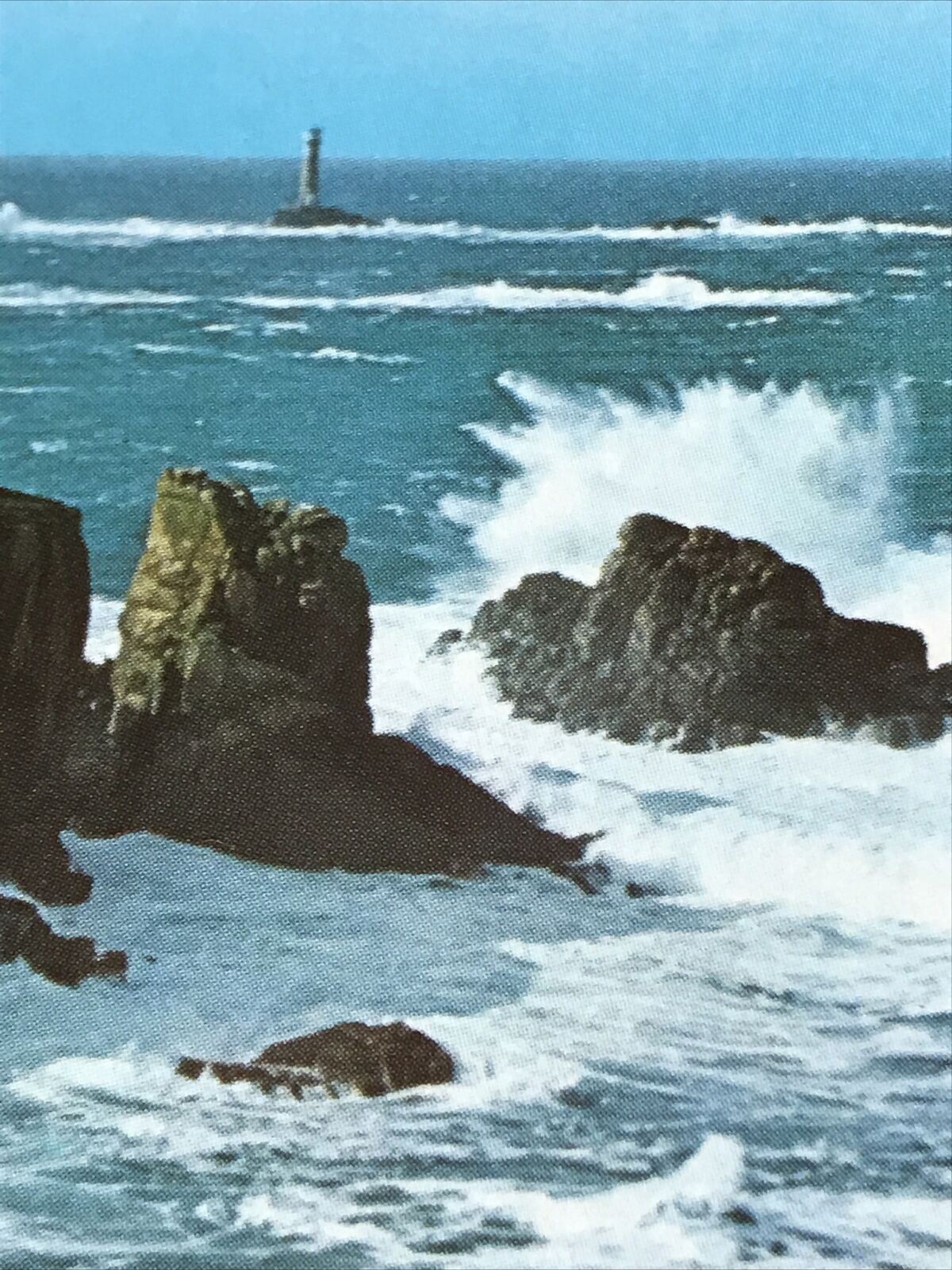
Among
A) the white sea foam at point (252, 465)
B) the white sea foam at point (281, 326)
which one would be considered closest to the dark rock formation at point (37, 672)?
the white sea foam at point (252, 465)

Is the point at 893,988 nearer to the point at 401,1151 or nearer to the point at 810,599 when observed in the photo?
the point at 810,599

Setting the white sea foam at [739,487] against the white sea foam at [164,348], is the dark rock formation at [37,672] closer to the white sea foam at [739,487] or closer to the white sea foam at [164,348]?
the white sea foam at [164,348]

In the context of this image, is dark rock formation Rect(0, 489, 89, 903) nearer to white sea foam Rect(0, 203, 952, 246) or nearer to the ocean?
the ocean

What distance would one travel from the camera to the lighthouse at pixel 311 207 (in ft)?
18.0

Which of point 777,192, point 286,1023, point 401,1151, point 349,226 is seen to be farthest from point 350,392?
point 401,1151

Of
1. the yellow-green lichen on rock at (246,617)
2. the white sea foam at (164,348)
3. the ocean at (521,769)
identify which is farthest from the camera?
the white sea foam at (164,348)

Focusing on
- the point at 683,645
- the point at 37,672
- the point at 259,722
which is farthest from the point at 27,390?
the point at 683,645

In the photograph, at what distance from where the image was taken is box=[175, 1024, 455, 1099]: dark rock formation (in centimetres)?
481

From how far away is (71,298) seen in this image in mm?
5492

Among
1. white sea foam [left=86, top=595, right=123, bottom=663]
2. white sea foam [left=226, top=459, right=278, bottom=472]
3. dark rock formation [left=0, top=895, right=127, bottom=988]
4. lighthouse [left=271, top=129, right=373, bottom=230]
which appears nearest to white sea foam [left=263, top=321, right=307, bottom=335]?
lighthouse [left=271, top=129, right=373, bottom=230]

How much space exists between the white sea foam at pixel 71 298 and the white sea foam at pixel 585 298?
1.06ft

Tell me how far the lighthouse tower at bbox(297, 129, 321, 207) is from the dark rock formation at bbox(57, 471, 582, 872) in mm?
1035

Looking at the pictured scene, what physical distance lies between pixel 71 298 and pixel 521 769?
83.1 inches

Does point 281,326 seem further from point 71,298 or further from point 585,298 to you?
point 585,298
